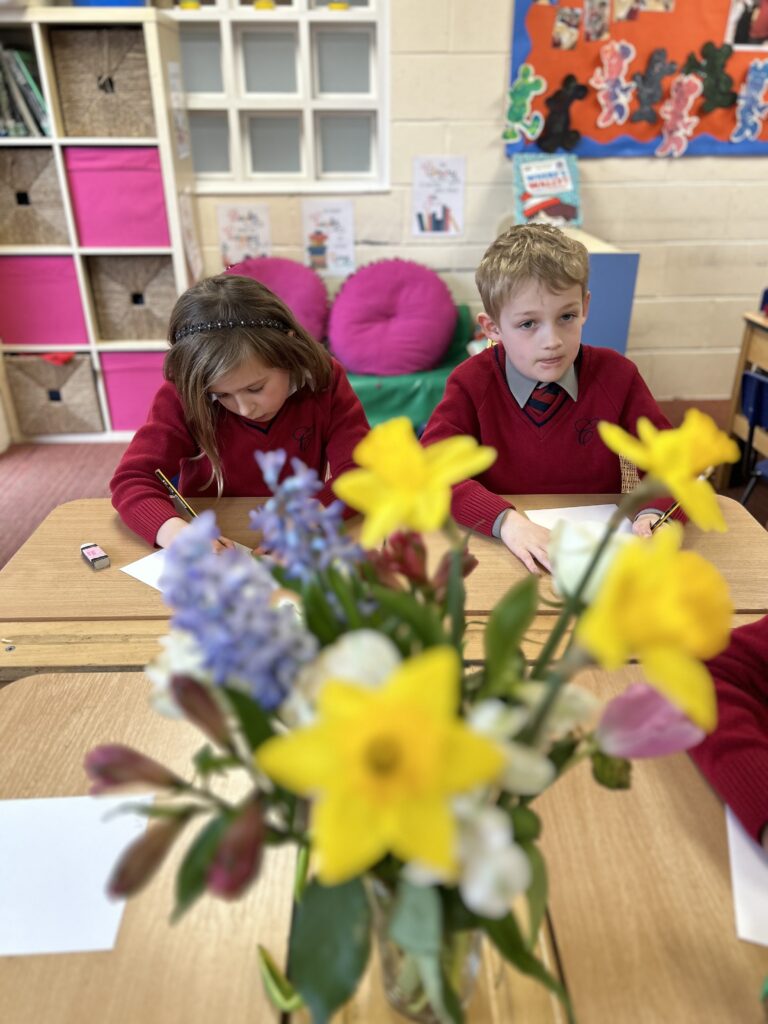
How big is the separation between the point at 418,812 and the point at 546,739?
152 millimetres

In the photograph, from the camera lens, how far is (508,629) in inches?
18.7

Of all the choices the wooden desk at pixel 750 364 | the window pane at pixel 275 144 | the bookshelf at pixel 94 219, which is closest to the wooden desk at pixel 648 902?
the wooden desk at pixel 750 364

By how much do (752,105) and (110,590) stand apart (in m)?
3.28

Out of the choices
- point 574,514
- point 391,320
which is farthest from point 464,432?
point 391,320

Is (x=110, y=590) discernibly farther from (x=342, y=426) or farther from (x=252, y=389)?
(x=342, y=426)

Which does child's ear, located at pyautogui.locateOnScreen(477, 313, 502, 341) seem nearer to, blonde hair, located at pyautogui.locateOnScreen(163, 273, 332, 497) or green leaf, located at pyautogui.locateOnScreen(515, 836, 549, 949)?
blonde hair, located at pyautogui.locateOnScreen(163, 273, 332, 497)

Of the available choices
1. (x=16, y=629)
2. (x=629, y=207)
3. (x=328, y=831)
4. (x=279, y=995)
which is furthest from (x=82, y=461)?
(x=328, y=831)

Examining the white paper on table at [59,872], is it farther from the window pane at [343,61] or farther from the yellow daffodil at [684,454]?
the window pane at [343,61]

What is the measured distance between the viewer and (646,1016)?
0.61m

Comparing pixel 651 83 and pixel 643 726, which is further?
pixel 651 83

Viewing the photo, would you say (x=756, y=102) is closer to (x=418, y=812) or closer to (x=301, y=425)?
(x=301, y=425)

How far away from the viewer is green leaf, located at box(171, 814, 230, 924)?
41 cm

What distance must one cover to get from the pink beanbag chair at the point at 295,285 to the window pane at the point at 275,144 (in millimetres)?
475

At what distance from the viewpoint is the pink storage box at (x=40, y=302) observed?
311 cm
